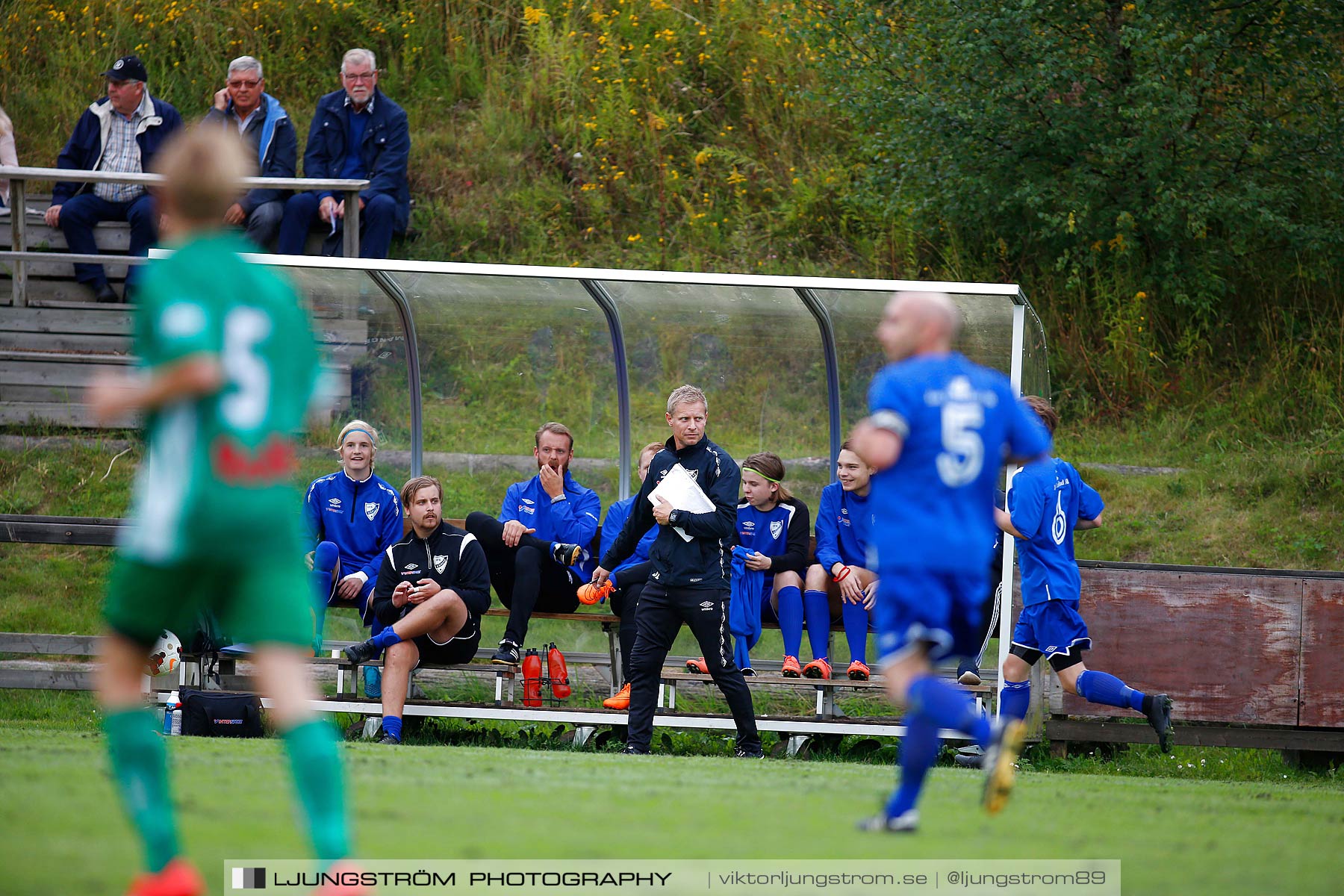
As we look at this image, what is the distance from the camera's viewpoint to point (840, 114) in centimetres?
1442

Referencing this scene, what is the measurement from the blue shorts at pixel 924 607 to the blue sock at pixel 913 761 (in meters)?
0.23

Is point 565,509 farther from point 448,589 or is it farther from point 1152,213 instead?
point 1152,213

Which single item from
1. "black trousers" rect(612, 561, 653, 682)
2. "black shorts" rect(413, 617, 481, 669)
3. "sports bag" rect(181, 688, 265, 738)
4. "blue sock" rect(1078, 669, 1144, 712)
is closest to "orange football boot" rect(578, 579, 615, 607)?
"black trousers" rect(612, 561, 653, 682)

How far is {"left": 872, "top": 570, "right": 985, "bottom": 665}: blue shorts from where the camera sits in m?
4.46

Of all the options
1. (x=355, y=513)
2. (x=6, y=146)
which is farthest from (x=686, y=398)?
(x=6, y=146)

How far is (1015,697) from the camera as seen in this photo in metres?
8.37

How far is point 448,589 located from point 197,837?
439 centimetres

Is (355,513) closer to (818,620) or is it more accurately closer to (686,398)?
(686,398)

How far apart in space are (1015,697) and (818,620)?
5.01ft

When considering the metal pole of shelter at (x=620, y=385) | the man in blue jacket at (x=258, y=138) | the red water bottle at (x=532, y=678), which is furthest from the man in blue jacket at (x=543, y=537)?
the man in blue jacket at (x=258, y=138)

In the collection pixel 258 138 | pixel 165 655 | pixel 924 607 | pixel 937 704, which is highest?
pixel 258 138

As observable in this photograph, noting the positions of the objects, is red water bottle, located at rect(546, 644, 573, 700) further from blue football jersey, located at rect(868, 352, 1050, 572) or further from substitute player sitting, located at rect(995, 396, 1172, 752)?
blue football jersey, located at rect(868, 352, 1050, 572)

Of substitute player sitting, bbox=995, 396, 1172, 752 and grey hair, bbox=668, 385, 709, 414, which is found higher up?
grey hair, bbox=668, 385, 709, 414

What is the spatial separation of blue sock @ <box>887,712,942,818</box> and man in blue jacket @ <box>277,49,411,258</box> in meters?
9.81
